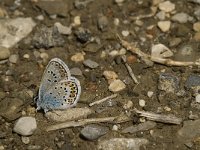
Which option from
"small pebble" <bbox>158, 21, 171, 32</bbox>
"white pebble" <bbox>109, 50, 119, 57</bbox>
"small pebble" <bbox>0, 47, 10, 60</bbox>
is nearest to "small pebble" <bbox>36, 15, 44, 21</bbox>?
"small pebble" <bbox>0, 47, 10, 60</bbox>

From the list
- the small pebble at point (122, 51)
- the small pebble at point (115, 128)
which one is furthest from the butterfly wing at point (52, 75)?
the small pebble at point (122, 51)

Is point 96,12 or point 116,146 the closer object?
point 116,146

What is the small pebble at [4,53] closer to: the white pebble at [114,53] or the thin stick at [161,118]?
the white pebble at [114,53]

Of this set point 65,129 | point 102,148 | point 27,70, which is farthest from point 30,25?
point 102,148

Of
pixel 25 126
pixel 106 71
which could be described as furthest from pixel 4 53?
pixel 106 71

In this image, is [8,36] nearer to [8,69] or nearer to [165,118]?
[8,69]

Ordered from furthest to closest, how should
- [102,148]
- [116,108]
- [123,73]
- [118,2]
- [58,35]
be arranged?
[118,2]
[58,35]
[123,73]
[116,108]
[102,148]

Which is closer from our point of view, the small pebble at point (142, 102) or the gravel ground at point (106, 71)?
the gravel ground at point (106, 71)

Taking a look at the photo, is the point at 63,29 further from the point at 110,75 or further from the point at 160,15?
the point at 160,15
